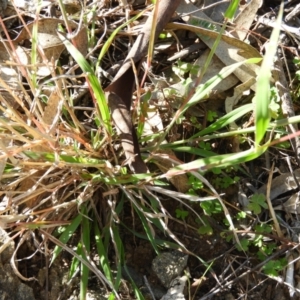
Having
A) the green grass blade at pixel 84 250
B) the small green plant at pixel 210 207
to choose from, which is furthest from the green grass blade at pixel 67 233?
the small green plant at pixel 210 207

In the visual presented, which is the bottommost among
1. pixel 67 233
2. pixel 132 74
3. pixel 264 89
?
pixel 67 233

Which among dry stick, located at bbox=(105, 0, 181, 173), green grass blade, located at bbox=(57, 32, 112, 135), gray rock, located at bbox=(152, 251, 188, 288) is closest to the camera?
green grass blade, located at bbox=(57, 32, 112, 135)

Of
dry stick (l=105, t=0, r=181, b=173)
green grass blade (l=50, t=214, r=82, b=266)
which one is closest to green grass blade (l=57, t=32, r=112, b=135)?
dry stick (l=105, t=0, r=181, b=173)

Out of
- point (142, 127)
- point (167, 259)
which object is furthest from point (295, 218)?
point (142, 127)

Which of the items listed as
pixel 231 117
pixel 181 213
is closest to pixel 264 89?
pixel 231 117

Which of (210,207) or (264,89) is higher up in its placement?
(264,89)

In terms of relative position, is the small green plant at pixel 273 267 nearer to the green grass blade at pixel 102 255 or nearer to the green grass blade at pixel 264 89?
the green grass blade at pixel 102 255

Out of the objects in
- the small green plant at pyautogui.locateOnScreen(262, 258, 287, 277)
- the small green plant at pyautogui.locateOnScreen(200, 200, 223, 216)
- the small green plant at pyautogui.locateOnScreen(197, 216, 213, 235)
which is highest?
the small green plant at pyautogui.locateOnScreen(200, 200, 223, 216)

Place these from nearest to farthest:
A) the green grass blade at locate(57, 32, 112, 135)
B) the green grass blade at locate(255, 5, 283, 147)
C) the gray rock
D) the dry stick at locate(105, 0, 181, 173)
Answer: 1. the green grass blade at locate(255, 5, 283, 147)
2. the green grass blade at locate(57, 32, 112, 135)
3. the dry stick at locate(105, 0, 181, 173)
4. the gray rock

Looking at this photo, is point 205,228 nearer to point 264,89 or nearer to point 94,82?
point 94,82

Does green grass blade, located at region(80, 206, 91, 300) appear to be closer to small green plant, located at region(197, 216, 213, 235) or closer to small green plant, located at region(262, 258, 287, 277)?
small green plant, located at region(197, 216, 213, 235)

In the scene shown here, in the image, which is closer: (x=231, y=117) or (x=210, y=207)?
(x=231, y=117)

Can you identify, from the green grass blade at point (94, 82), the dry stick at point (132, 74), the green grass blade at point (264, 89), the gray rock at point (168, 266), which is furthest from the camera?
the gray rock at point (168, 266)
